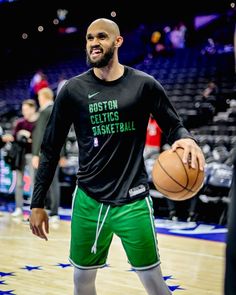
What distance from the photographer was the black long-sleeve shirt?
254 centimetres

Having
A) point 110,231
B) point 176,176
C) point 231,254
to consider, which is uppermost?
point 176,176

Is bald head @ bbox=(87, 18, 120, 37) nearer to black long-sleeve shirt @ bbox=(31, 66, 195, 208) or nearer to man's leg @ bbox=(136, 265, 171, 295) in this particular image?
black long-sleeve shirt @ bbox=(31, 66, 195, 208)

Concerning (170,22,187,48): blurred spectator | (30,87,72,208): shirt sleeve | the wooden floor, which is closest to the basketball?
(30,87,72,208): shirt sleeve

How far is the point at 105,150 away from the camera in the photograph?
8.34 ft

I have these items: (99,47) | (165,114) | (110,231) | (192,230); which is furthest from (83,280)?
(192,230)

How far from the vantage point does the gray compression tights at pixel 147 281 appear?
2412mm

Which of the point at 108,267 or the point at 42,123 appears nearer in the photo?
the point at 108,267

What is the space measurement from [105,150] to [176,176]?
1.24 feet

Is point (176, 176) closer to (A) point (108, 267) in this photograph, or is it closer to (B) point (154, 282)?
(B) point (154, 282)

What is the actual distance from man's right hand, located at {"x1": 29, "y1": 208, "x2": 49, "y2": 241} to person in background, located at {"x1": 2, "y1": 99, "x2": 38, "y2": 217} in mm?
4391

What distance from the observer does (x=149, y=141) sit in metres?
8.69

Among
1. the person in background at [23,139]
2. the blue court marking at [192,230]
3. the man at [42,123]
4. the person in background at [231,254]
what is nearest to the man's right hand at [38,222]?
the person in background at [231,254]

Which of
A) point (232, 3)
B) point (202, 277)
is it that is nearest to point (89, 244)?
point (202, 277)

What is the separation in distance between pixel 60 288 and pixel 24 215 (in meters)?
3.84
